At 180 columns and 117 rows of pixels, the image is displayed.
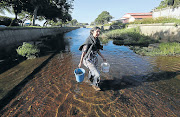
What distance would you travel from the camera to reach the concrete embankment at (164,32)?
1077 centimetres

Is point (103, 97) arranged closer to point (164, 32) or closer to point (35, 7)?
point (164, 32)

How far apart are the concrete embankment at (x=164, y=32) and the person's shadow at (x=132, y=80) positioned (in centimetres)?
837

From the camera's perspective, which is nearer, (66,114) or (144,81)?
(66,114)

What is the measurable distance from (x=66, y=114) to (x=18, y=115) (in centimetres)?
130

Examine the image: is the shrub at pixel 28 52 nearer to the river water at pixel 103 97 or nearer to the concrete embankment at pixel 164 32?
the river water at pixel 103 97

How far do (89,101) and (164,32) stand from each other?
1372cm

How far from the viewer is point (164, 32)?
1223 centimetres

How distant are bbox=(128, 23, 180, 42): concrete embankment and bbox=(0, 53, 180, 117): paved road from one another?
10195 millimetres

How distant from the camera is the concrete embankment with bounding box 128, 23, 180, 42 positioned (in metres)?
10.8

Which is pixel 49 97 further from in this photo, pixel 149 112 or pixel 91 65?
pixel 149 112

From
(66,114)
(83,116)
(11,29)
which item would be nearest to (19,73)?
(66,114)

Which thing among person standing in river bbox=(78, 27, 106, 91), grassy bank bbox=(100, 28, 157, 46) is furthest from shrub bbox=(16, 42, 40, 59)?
grassy bank bbox=(100, 28, 157, 46)

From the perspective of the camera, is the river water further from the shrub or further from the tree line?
the tree line

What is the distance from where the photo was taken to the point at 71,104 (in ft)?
9.98
